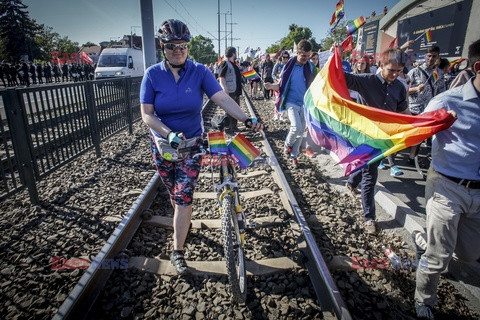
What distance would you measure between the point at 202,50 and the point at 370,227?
4533 inches

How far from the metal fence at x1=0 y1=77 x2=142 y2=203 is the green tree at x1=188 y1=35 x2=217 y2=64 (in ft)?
334

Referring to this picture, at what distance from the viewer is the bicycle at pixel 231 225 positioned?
2.64 metres

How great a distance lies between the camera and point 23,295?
2848mm

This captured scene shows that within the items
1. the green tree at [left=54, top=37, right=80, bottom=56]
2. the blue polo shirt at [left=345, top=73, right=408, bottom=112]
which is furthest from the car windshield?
the green tree at [left=54, top=37, right=80, bottom=56]

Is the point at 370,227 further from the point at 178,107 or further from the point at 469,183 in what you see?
the point at 178,107

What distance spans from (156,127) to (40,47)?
74426 millimetres

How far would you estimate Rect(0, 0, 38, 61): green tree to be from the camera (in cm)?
5291

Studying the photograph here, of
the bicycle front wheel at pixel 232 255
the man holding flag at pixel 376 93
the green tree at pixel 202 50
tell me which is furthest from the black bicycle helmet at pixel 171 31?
the green tree at pixel 202 50

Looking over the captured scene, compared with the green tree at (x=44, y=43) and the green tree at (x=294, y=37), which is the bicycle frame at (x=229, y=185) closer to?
the green tree at (x=44, y=43)

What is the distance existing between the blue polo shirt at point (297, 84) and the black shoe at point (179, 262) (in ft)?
13.8

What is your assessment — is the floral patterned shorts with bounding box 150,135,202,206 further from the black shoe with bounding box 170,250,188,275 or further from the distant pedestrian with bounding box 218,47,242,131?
the distant pedestrian with bounding box 218,47,242,131

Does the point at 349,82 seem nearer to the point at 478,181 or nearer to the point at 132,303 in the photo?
the point at 478,181

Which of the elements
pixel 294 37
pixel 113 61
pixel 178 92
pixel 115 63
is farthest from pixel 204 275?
pixel 294 37

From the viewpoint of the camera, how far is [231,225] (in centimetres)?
285
